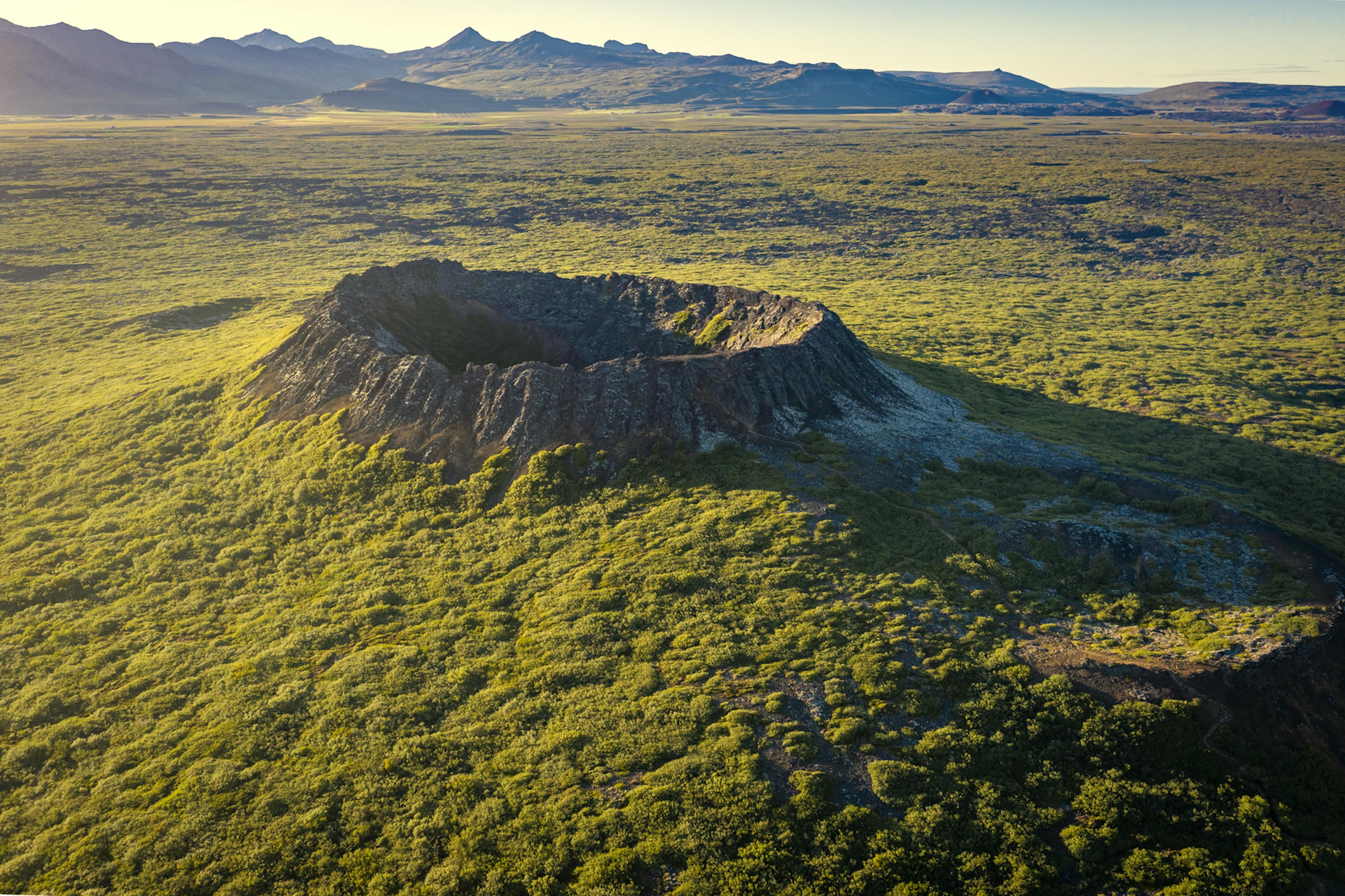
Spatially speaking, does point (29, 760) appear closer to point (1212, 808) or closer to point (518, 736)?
point (518, 736)

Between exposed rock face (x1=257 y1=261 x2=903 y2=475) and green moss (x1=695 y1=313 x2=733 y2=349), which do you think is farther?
green moss (x1=695 y1=313 x2=733 y2=349)

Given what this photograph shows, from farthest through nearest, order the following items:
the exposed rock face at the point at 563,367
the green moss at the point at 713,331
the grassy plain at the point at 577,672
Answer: the green moss at the point at 713,331, the exposed rock face at the point at 563,367, the grassy plain at the point at 577,672

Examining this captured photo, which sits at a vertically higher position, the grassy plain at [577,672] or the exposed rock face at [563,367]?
the exposed rock face at [563,367]

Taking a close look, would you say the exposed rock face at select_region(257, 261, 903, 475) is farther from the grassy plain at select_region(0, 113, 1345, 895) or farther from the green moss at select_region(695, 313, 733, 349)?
the grassy plain at select_region(0, 113, 1345, 895)

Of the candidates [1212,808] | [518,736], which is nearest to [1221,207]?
[1212,808]

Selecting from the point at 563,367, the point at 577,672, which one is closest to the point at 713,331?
the point at 563,367

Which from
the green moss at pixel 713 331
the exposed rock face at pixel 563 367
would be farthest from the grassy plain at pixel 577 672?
the green moss at pixel 713 331

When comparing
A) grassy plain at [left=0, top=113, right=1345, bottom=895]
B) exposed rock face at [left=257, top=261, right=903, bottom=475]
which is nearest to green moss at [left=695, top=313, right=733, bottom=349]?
exposed rock face at [left=257, top=261, right=903, bottom=475]

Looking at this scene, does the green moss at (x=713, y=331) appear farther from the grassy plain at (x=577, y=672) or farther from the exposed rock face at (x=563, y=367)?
the grassy plain at (x=577, y=672)

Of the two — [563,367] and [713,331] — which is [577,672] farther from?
[713,331]
